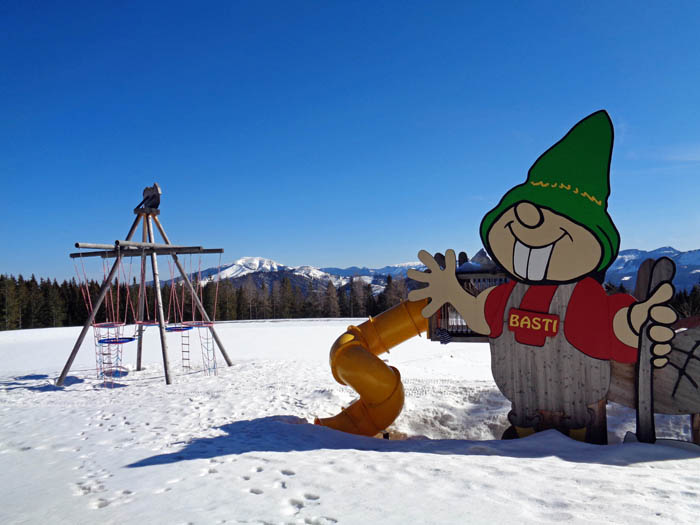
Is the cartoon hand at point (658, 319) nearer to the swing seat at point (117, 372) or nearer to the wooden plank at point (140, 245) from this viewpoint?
the wooden plank at point (140, 245)

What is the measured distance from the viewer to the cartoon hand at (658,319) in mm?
5469

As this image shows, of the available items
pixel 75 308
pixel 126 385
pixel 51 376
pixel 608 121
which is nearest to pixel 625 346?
pixel 608 121

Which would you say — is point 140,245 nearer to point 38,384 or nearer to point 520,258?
point 38,384

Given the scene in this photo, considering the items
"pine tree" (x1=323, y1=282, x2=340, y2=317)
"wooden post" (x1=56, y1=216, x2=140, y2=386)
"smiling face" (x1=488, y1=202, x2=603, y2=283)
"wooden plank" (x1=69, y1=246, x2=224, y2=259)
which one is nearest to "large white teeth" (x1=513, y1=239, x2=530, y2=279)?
"smiling face" (x1=488, y1=202, x2=603, y2=283)

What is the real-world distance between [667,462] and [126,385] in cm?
1060

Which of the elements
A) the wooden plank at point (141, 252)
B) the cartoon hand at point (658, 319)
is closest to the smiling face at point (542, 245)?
the cartoon hand at point (658, 319)

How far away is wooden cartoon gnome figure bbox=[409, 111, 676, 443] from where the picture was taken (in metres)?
5.74

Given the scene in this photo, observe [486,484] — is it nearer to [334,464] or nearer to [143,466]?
[334,464]

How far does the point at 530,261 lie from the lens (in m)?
6.10

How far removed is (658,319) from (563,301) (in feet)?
3.67

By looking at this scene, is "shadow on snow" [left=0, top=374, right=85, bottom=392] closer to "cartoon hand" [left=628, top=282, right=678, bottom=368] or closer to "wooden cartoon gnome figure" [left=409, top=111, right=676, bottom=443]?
"wooden cartoon gnome figure" [left=409, top=111, right=676, bottom=443]

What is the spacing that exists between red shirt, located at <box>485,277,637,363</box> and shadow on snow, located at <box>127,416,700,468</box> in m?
1.19

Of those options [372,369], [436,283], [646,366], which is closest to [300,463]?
[372,369]

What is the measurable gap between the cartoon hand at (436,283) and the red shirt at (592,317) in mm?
1189
